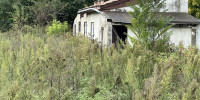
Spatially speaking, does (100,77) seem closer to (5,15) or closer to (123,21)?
(123,21)

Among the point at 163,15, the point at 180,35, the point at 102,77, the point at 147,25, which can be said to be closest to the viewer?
the point at 102,77

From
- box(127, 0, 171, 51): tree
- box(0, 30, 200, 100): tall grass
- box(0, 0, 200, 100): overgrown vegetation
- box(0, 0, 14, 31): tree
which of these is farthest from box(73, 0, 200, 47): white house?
box(0, 0, 14, 31): tree

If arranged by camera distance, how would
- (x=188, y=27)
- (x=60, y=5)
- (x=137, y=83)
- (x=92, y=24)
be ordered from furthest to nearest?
(x=60, y=5), (x=92, y=24), (x=188, y=27), (x=137, y=83)

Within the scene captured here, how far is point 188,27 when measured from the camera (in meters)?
14.3

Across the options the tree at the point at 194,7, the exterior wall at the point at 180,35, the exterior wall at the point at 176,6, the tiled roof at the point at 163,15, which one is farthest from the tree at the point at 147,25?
the tree at the point at 194,7

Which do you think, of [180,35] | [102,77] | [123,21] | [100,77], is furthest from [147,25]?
[180,35]

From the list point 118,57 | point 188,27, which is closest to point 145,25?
point 118,57

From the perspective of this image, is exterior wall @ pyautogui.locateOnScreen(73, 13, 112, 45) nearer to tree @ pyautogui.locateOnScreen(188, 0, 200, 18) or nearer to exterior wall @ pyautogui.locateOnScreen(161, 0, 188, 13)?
exterior wall @ pyautogui.locateOnScreen(161, 0, 188, 13)

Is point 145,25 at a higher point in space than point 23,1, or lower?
lower

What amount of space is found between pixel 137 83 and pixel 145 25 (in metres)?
5.48

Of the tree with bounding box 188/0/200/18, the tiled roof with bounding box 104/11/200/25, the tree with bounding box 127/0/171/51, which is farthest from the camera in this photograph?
the tree with bounding box 188/0/200/18

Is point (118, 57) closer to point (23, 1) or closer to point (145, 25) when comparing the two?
point (145, 25)

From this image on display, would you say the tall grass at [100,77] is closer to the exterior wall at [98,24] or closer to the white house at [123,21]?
the exterior wall at [98,24]

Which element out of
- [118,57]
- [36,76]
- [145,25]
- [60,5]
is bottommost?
[36,76]
